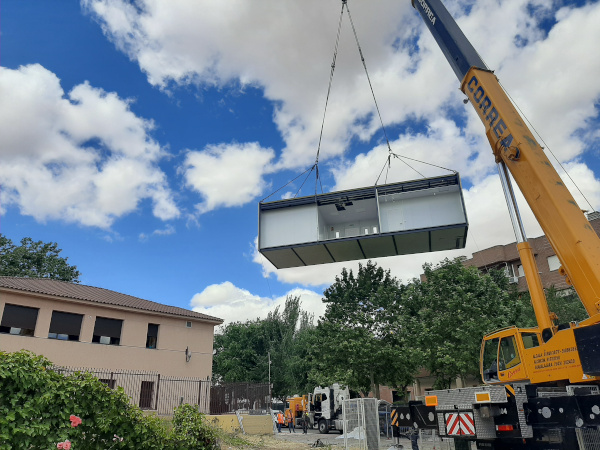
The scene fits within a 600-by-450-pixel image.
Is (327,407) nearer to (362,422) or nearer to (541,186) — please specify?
(362,422)

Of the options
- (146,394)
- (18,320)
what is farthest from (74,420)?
(18,320)

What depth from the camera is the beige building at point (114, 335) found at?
20.4 m

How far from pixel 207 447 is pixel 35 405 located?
4.23 m

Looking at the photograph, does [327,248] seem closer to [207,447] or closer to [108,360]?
[207,447]

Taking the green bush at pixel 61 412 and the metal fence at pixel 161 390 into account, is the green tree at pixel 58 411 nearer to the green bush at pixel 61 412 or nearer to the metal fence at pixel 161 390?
the green bush at pixel 61 412

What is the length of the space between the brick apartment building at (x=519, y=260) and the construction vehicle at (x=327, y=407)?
1692 cm

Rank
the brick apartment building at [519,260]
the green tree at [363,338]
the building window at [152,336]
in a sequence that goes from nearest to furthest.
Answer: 1. the building window at [152,336]
2. the green tree at [363,338]
3. the brick apartment building at [519,260]

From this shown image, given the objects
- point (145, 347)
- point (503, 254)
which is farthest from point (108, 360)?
point (503, 254)

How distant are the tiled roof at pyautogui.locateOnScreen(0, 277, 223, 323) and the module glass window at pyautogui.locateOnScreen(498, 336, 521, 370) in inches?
784

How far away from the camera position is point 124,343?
78.9 ft

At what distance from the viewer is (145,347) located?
24.7m

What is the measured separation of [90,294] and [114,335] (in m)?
2.72

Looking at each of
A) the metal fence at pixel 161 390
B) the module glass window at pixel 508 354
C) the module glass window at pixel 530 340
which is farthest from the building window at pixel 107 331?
the module glass window at pixel 530 340

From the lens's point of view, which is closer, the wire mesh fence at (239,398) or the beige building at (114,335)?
the beige building at (114,335)
